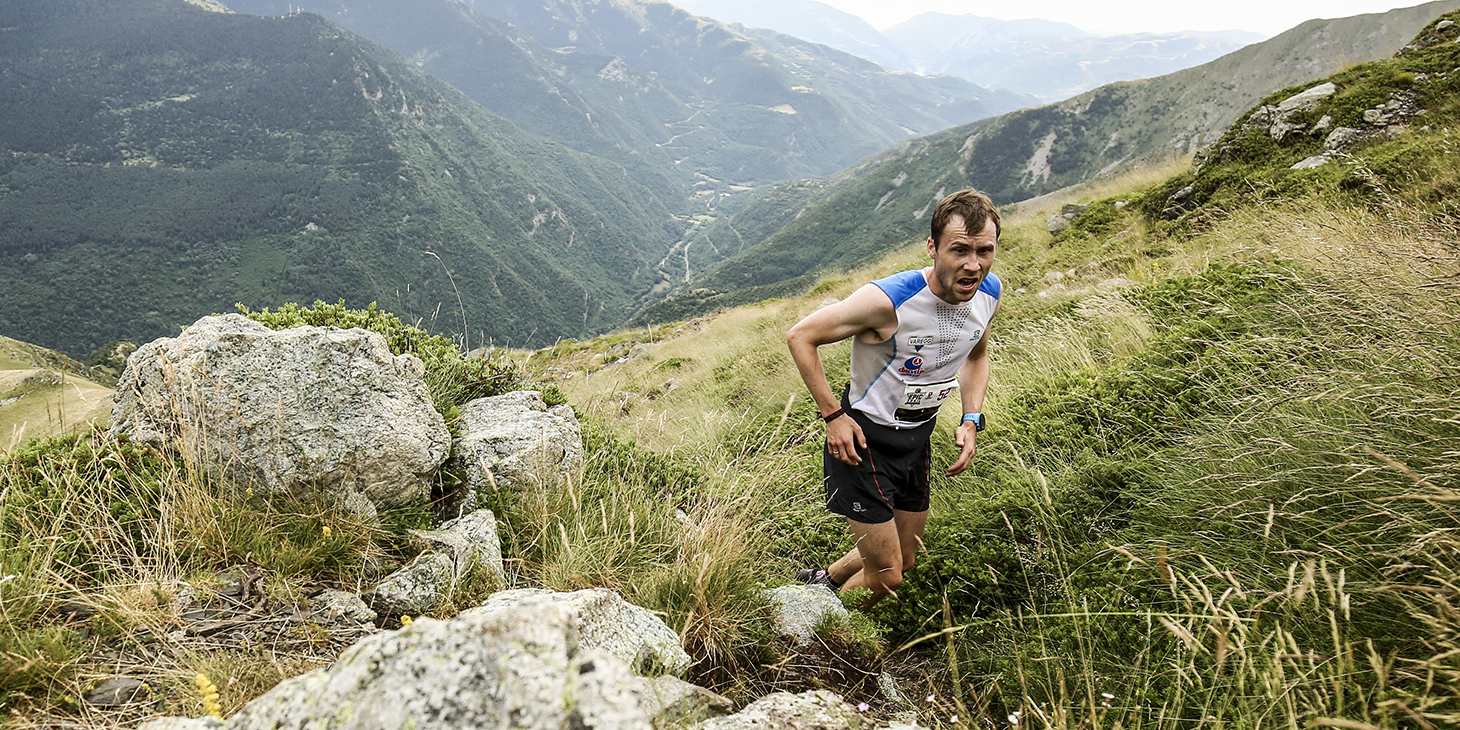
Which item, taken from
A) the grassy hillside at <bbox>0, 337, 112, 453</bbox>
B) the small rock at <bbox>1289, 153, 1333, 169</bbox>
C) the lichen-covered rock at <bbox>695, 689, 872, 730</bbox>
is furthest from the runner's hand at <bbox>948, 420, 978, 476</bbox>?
the small rock at <bbox>1289, 153, 1333, 169</bbox>

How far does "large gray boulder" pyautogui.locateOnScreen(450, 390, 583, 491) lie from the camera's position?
163 inches

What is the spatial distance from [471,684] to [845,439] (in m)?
2.47

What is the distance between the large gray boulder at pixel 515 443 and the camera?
414cm

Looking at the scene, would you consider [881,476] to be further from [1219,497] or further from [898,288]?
[1219,497]

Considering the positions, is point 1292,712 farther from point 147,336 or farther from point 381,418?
point 147,336

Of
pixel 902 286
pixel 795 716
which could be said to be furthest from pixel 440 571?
pixel 902 286

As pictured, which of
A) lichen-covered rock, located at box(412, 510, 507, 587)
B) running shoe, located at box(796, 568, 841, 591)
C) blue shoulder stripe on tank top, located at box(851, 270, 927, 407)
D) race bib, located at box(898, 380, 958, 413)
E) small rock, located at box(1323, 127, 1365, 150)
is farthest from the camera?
small rock, located at box(1323, 127, 1365, 150)

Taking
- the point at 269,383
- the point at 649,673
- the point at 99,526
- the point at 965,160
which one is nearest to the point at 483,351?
the point at 269,383

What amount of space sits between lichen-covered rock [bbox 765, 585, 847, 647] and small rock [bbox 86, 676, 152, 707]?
269 centimetres

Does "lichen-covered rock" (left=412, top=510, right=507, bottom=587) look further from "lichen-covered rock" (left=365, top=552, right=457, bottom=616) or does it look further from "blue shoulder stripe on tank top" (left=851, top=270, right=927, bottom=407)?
"blue shoulder stripe on tank top" (left=851, top=270, right=927, bottom=407)

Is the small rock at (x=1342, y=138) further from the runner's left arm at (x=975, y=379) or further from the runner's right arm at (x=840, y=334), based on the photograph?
the runner's right arm at (x=840, y=334)

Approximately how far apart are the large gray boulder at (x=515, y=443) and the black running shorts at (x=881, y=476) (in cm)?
198

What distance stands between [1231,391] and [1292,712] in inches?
107

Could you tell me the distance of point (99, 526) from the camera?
287 cm
